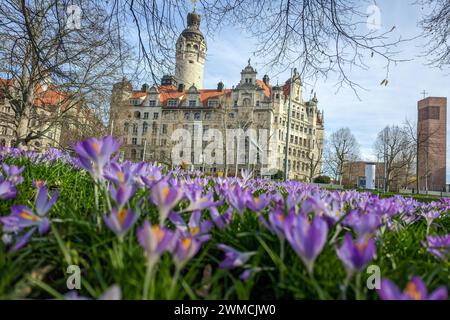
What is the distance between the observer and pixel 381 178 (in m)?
57.7

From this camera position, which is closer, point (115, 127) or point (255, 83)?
point (115, 127)

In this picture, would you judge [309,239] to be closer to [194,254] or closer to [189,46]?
[194,254]

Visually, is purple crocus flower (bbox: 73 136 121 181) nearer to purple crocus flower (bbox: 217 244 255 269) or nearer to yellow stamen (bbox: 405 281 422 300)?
purple crocus flower (bbox: 217 244 255 269)

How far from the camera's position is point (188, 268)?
3.02 feet

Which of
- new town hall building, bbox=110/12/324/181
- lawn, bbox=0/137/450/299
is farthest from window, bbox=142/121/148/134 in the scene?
lawn, bbox=0/137/450/299

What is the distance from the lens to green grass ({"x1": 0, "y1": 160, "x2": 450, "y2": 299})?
2.28 ft

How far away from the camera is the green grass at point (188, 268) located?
2.28 feet

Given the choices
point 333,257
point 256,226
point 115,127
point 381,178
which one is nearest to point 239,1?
point 256,226

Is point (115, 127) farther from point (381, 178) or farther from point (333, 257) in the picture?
point (381, 178)

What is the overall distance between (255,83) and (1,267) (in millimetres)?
52117

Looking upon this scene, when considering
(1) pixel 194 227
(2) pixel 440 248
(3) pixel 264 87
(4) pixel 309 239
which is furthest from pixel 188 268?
(3) pixel 264 87

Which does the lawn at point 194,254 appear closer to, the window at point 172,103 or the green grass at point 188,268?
the green grass at point 188,268

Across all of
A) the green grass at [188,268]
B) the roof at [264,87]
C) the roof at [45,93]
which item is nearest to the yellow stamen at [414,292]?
the green grass at [188,268]

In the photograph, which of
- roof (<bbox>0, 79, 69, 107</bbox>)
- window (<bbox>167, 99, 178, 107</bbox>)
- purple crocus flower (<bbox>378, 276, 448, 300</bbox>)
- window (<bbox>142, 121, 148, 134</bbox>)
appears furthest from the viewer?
window (<bbox>142, 121, 148, 134</bbox>)
